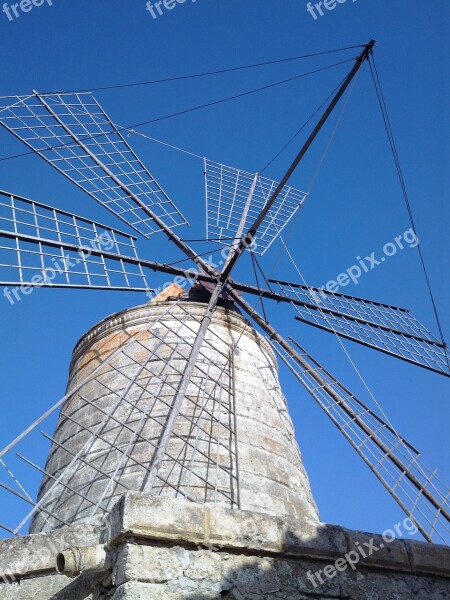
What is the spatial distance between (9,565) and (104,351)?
3330 mm

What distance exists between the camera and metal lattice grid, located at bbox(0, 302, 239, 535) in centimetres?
474

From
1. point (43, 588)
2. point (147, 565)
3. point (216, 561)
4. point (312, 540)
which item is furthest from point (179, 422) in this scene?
point (147, 565)

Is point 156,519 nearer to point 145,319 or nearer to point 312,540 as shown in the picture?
point 312,540

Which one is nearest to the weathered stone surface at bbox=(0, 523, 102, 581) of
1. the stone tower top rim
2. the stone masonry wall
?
the stone masonry wall

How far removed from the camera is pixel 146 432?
518 cm

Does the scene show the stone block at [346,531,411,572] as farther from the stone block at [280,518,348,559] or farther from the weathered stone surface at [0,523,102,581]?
the weathered stone surface at [0,523,102,581]

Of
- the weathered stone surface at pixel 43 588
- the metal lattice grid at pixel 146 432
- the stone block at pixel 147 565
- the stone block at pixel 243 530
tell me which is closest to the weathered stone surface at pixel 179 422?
the metal lattice grid at pixel 146 432

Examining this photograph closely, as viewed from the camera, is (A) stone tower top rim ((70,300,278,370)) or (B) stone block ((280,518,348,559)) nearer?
(B) stone block ((280,518,348,559))

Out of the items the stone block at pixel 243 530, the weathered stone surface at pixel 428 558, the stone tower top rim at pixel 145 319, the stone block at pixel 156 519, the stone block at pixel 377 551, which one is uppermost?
the stone tower top rim at pixel 145 319

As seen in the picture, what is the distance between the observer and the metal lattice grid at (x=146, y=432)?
4738 mm

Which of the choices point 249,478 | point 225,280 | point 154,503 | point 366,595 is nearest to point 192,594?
point 154,503

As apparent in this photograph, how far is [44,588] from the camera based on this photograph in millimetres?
3137

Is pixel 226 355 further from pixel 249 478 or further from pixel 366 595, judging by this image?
pixel 366 595

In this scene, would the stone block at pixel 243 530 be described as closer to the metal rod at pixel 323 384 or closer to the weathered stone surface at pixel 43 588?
the weathered stone surface at pixel 43 588
